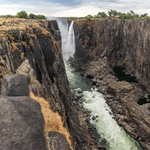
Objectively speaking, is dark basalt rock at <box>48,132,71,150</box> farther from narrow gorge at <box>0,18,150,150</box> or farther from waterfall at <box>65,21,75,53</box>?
waterfall at <box>65,21,75,53</box>

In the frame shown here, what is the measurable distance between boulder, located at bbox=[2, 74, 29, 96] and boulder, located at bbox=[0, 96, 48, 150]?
2229 millimetres

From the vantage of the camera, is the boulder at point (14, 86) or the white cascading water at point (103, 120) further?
the white cascading water at point (103, 120)

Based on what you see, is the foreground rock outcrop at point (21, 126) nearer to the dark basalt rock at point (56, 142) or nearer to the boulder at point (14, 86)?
the dark basalt rock at point (56, 142)

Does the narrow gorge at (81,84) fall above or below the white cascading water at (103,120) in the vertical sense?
above

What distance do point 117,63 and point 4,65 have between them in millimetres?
43994

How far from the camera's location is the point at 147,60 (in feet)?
108

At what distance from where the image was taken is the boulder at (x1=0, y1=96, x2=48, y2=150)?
3537mm

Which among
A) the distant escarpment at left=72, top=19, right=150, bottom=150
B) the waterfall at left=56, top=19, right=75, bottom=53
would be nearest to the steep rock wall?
the distant escarpment at left=72, top=19, right=150, bottom=150

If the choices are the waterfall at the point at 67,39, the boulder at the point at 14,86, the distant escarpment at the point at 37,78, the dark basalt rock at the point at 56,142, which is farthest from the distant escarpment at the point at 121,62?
the boulder at the point at 14,86

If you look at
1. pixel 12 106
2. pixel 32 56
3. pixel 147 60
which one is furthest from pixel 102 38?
pixel 12 106

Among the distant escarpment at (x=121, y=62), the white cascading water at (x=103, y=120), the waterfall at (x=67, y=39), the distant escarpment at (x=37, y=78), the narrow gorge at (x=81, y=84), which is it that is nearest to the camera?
the distant escarpment at (x=37, y=78)

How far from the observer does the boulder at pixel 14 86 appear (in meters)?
6.79

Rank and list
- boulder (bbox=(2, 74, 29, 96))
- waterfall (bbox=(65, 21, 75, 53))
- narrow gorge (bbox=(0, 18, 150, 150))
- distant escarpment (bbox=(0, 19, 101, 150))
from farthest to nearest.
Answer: waterfall (bbox=(65, 21, 75, 53)) → boulder (bbox=(2, 74, 29, 96)) → narrow gorge (bbox=(0, 18, 150, 150)) → distant escarpment (bbox=(0, 19, 101, 150))

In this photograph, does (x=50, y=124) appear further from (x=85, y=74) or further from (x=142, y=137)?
(x=85, y=74)
